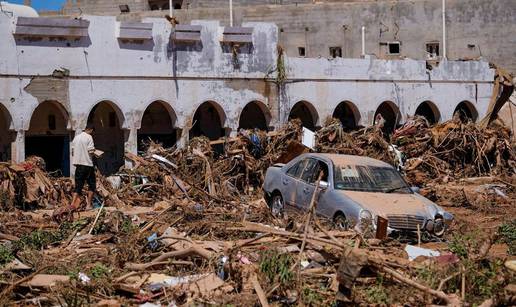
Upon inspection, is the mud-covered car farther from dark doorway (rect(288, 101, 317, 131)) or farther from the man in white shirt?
dark doorway (rect(288, 101, 317, 131))

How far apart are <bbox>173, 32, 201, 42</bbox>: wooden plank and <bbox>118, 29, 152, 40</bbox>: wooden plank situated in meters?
0.89

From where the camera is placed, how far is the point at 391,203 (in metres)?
13.0

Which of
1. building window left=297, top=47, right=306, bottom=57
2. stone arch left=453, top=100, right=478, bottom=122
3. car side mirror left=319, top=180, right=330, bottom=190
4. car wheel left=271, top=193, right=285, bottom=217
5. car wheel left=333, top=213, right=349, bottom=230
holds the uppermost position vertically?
building window left=297, top=47, right=306, bottom=57

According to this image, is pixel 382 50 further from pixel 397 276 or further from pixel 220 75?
pixel 397 276

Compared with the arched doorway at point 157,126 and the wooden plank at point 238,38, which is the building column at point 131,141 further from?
the wooden plank at point 238,38

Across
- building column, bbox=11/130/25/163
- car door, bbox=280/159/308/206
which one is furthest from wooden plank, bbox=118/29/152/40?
car door, bbox=280/159/308/206

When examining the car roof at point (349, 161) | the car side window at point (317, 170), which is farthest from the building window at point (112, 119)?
the car side window at point (317, 170)

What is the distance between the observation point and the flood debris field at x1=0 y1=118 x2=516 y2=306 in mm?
8758

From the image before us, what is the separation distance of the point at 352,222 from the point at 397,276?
408cm

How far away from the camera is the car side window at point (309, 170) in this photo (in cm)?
1468

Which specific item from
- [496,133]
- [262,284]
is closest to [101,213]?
[262,284]

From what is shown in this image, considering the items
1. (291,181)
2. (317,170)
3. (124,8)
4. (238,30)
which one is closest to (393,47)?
(238,30)

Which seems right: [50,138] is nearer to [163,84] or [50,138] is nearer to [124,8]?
[163,84]

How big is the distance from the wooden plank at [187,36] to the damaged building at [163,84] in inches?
1.2
